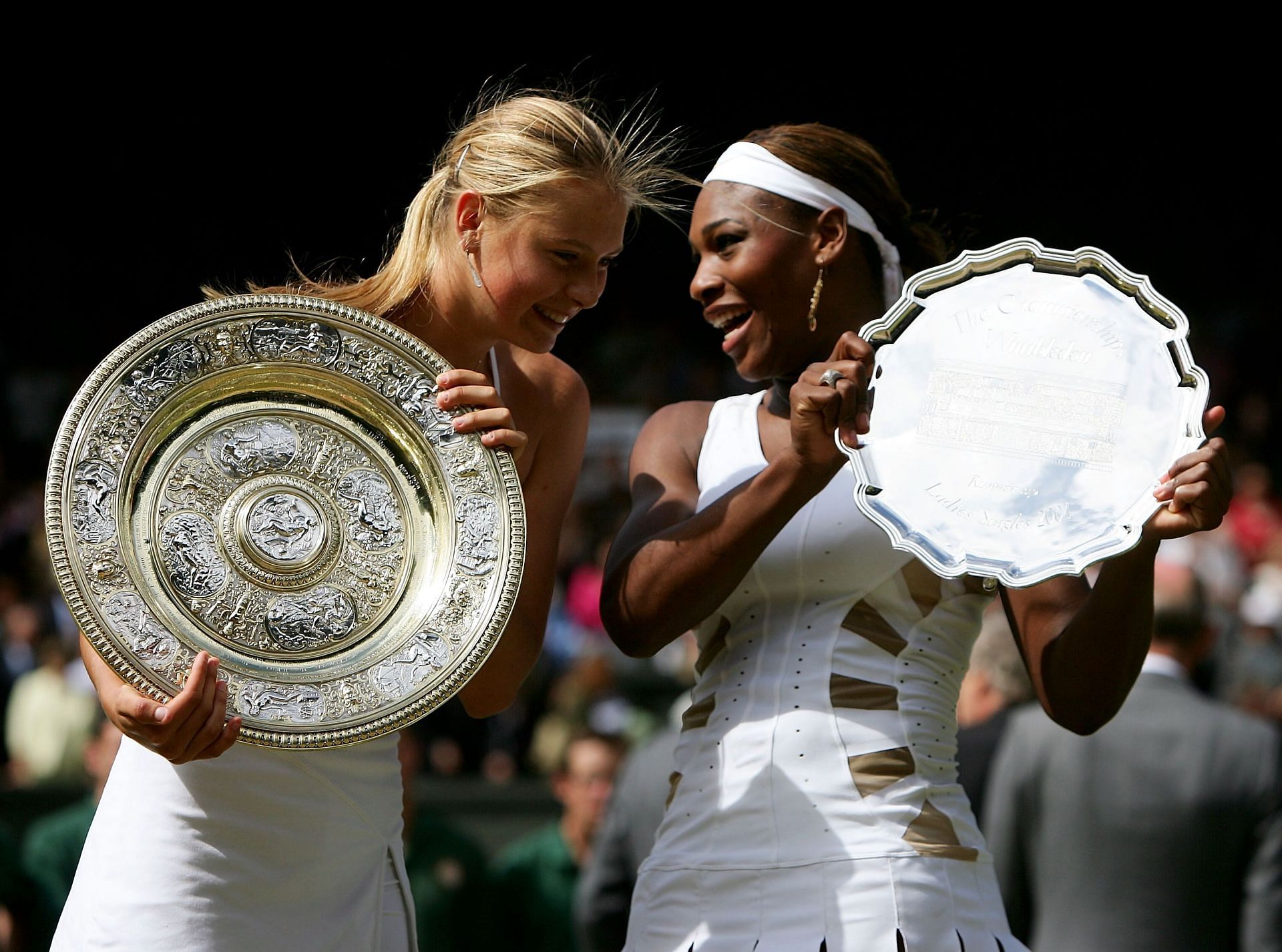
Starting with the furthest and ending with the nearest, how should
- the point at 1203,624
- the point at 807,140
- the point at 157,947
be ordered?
1. the point at 1203,624
2. the point at 807,140
3. the point at 157,947

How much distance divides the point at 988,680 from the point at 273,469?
2.92 meters

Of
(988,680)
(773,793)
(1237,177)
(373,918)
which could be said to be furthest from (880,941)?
(1237,177)

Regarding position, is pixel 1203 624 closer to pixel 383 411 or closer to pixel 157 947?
pixel 383 411

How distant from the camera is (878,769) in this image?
2291mm

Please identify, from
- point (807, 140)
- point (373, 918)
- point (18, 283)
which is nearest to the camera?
point (373, 918)

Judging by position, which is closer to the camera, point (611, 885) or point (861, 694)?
point (861, 694)

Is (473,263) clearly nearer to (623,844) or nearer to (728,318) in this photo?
(728,318)

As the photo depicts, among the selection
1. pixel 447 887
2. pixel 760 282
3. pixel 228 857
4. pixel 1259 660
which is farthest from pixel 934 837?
pixel 1259 660

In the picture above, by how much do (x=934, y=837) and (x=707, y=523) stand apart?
53cm

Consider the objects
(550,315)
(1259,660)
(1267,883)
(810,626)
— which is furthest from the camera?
(1259,660)

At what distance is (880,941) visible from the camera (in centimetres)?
222

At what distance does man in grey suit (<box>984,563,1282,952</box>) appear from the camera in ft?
12.6

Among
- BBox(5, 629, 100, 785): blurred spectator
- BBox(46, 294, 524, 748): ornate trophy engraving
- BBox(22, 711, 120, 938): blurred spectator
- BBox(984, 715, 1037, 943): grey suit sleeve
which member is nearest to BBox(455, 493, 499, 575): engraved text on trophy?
BBox(46, 294, 524, 748): ornate trophy engraving

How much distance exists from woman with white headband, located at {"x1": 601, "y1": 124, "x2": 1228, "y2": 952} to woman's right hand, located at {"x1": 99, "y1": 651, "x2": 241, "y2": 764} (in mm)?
610
